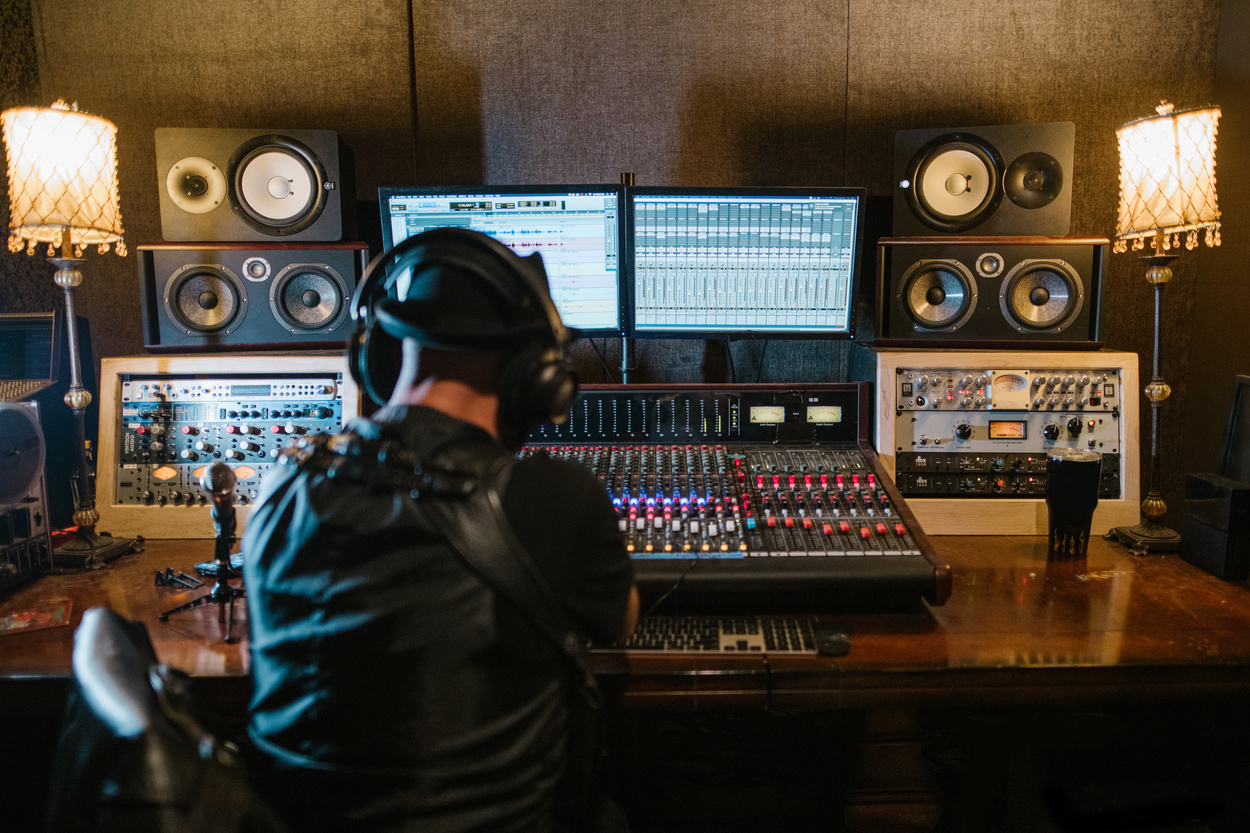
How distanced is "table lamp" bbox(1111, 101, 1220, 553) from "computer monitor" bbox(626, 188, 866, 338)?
1.95 feet

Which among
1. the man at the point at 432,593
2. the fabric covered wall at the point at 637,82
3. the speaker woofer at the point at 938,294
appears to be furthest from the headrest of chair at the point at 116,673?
the speaker woofer at the point at 938,294

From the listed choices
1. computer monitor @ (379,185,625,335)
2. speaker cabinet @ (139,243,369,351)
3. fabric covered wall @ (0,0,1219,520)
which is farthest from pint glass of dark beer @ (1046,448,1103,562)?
speaker cabinet @ (139,243,369,351)

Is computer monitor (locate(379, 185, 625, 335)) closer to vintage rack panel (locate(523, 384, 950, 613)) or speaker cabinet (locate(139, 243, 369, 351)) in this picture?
speaker cabinet (locate(139, 243, 369, 351))

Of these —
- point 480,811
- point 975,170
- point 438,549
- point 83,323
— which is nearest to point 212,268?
point 83,323

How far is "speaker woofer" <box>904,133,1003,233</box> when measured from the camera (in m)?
1.82

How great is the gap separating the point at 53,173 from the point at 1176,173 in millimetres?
2444

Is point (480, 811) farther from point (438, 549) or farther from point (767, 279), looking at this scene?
point (767, 279)

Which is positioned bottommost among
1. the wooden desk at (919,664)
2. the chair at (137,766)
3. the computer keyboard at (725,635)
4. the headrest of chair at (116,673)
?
the wooden desk at (919,664)

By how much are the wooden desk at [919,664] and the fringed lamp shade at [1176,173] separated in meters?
0.78

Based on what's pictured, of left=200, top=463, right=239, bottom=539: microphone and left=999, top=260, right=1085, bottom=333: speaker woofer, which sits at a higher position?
left=999, top=260, right=1085, bottom=333: speaker woofer

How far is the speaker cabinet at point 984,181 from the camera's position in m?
1.81

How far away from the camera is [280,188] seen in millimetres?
1860

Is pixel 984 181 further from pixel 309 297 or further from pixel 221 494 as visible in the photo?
pixel 221 494

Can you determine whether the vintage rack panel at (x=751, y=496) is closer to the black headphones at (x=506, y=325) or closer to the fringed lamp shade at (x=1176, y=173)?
the black headphones at (x=506, y=325)
